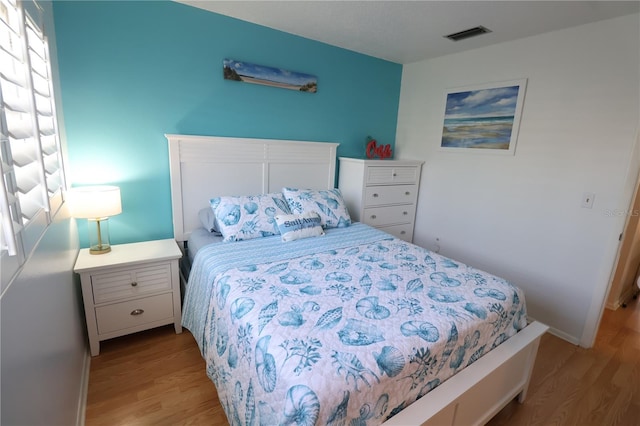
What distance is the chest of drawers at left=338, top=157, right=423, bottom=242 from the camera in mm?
3035

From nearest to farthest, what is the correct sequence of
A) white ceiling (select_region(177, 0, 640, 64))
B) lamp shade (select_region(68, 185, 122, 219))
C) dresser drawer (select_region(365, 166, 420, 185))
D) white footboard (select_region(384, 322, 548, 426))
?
white footboard (select_region(384, 322, 548, 426)) < lamp shade (select_region(68, 185, 122, 219)) < white ceiling (select_region(177, 0, 640, 64)) < dresser drawer (select_region(365, 166, 420, 185))

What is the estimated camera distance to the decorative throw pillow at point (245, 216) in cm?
224

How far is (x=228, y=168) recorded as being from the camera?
2.60 meters

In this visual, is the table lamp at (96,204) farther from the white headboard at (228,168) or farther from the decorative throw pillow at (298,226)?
the decorative throw pillow at (298,226)

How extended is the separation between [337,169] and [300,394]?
2526 mm

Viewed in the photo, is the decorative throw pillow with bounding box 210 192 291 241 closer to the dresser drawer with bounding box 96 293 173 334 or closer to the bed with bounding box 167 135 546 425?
the bed with bounding box 167 135 546 425

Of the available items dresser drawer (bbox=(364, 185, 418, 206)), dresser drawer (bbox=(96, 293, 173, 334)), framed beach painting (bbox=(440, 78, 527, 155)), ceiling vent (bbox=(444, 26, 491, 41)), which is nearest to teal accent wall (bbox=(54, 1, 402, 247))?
dresser drawer (bbox=(96, 293, 173, 334))

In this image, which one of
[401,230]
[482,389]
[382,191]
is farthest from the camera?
[401,230]

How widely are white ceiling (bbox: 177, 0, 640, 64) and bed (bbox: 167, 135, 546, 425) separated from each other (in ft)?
3.69

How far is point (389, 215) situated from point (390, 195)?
0.21m

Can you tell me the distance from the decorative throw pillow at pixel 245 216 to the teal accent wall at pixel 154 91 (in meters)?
A: 0.37

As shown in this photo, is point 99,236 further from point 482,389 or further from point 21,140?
point 482,389

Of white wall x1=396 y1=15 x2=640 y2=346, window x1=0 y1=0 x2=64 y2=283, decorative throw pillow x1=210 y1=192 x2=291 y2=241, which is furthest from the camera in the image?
decorative throw pillow x1=210 y1=192 x2=291 y2=241

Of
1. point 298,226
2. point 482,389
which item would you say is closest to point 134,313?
point 298,226
